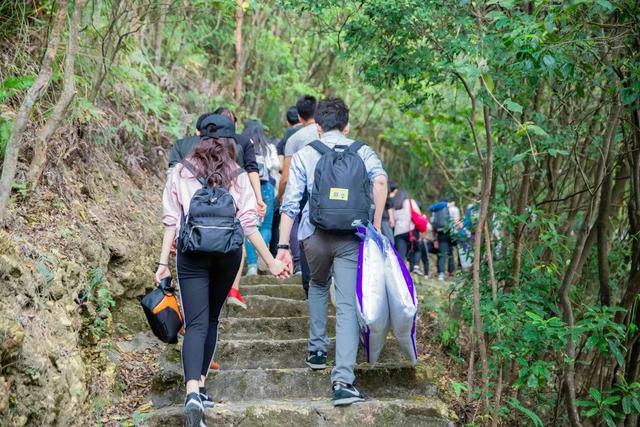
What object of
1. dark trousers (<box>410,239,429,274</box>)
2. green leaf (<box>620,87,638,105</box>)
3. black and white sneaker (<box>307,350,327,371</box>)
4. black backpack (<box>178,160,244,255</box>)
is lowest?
dark trousers (<box>410,239,429,274</box>)

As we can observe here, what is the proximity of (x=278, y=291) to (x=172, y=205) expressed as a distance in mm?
2901

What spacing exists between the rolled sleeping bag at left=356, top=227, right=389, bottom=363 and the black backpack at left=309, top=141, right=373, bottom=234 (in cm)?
13

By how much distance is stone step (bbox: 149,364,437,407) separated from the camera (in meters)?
5.47

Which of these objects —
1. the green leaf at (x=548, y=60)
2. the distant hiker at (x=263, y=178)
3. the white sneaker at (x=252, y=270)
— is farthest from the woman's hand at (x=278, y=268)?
the white sneaker at (x=252, y=270)

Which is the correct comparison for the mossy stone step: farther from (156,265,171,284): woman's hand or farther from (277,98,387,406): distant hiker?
(156,265,171,284): woman's hand

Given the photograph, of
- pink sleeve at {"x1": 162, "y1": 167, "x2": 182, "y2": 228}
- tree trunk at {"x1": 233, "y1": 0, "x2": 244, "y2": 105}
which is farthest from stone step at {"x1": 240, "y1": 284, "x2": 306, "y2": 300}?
tree trunk at {"x1": 233, "y1": 0, "x2": 244, "y2": 105}

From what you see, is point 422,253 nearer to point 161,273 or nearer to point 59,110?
point 59,110

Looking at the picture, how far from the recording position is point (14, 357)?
397cm

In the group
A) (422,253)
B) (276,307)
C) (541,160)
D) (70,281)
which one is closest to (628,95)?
(541,160)

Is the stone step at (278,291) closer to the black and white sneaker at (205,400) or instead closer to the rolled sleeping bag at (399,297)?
the rolled sleeping bag at (399,297)

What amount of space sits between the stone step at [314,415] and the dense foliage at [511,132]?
93 cm

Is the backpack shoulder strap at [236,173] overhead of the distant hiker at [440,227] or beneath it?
overhead

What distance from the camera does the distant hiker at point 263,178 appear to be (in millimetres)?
8070

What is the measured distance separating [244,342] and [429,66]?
2783 mm
